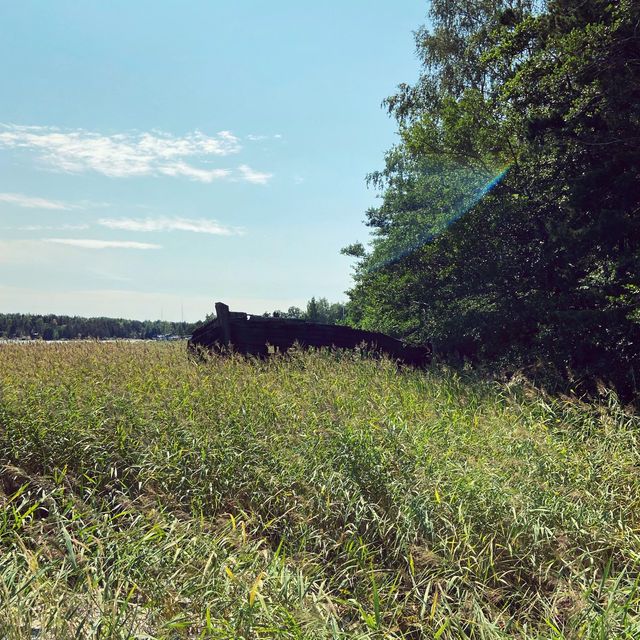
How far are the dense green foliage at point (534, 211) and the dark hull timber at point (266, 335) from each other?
5.48ft

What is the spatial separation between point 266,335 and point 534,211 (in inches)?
233

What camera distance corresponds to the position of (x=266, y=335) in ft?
36.7

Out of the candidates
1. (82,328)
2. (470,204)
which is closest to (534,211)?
(470,204)

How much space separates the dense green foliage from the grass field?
8.38 feet

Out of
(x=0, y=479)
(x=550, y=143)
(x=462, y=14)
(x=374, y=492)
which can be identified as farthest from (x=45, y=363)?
(x=462, y=14)

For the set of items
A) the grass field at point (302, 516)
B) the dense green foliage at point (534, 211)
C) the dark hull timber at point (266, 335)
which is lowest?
the grass field at point (302, 516)

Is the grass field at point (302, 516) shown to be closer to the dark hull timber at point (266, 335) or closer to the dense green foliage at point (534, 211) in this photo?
the dense green foliage at point (534, 211)

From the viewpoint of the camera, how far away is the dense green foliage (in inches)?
331

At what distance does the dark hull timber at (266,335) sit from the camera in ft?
36.2

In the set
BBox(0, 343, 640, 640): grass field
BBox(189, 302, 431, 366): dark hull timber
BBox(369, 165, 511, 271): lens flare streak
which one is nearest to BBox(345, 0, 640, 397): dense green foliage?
BBox(369, 165, 511, 271): lens flare streak

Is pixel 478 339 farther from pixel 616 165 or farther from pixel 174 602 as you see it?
pixel 174 602

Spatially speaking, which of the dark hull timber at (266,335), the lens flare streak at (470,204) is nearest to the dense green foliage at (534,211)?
the lens flare streak at (470,204)

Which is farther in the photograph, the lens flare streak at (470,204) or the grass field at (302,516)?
the lens flare streak at (470,204)

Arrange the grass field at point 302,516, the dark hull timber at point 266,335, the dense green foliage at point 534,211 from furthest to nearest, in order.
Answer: the dark hull timber at point 266,335 < the dense green foliage at point 534,211 < the grass field at point 302,516
